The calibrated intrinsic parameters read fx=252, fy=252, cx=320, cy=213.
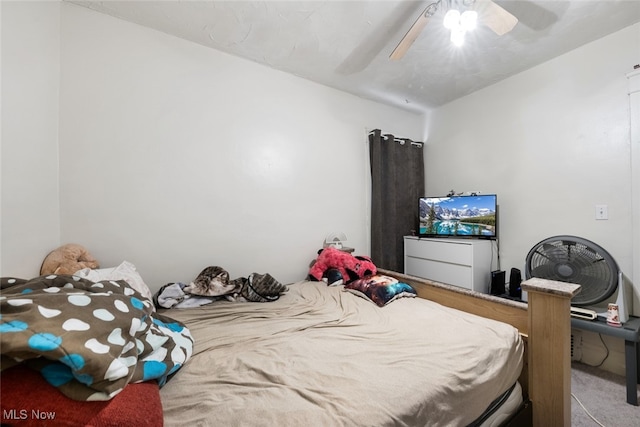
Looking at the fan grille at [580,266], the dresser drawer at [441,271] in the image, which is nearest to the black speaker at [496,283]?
the dresser drawer at [441,271]

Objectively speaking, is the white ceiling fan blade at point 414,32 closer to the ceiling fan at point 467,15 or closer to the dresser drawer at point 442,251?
the ceiling fan at point 467,15

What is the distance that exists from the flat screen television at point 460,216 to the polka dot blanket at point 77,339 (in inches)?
106

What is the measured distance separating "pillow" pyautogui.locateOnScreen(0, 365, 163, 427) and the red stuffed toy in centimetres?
166

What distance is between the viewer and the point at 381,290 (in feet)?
5.71

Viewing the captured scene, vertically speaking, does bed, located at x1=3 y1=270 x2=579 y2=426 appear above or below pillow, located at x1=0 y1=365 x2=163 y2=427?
below

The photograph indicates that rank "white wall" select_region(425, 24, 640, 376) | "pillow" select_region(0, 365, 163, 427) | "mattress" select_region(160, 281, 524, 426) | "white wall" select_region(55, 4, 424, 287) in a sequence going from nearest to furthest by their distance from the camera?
1. "pillow" select_region(0, 365, 163, 427)
2. "mattress" select_region(160, 281, 524, 426)
3. "white wall" select_region(55, 4, 424, 287)
4. "white wall" select_region(425, 24, 640, 376)

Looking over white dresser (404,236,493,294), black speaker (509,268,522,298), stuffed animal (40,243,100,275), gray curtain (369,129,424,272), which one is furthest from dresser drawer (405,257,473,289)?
stuffed animal (40,243,100,275)

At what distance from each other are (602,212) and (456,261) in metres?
1.12

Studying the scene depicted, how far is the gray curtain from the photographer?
2861mm

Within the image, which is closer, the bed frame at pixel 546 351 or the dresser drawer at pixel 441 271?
the bed frame at pixel 546 351

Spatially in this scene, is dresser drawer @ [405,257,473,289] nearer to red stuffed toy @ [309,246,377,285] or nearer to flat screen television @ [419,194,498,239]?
flat screen television @ [419,194,498,239]

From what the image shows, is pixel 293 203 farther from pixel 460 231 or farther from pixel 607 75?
pixel 607 75

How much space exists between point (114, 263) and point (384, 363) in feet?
5.97

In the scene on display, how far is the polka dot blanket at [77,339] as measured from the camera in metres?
0.52
